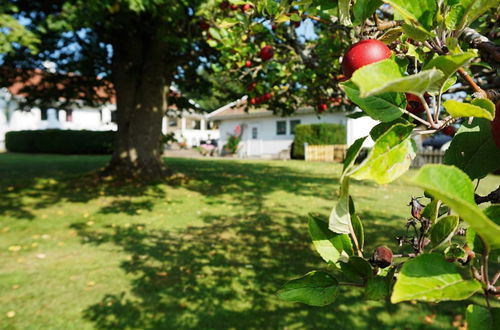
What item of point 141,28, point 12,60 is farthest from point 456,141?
point 12,60

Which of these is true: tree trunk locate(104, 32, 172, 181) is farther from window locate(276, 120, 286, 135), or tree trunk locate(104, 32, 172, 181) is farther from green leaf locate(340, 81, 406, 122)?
window locate(276, 120, 286, 135)

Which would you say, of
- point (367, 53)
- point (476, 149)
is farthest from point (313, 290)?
point (367, 53)

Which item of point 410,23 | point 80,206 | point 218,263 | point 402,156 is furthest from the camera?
point 80,206

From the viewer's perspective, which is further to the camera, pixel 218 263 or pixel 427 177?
pixel 218 263

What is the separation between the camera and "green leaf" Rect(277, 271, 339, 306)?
33.5 inches

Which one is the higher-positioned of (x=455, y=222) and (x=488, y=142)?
(x=488, y=142)

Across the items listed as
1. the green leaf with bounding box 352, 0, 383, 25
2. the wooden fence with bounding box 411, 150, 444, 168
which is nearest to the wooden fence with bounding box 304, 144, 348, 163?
the wooden fence with bounding box 411, 150, 444, 168

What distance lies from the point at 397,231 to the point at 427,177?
7.39 metres

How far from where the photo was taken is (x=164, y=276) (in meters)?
4.95

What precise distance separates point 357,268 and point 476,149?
378mm

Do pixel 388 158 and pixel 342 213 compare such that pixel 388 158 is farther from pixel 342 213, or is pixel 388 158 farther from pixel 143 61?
pixel 143 61

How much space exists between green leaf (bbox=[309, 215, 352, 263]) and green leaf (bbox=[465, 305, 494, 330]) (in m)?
0.31

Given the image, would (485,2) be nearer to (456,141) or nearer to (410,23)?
(410,23)

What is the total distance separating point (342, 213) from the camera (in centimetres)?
70
